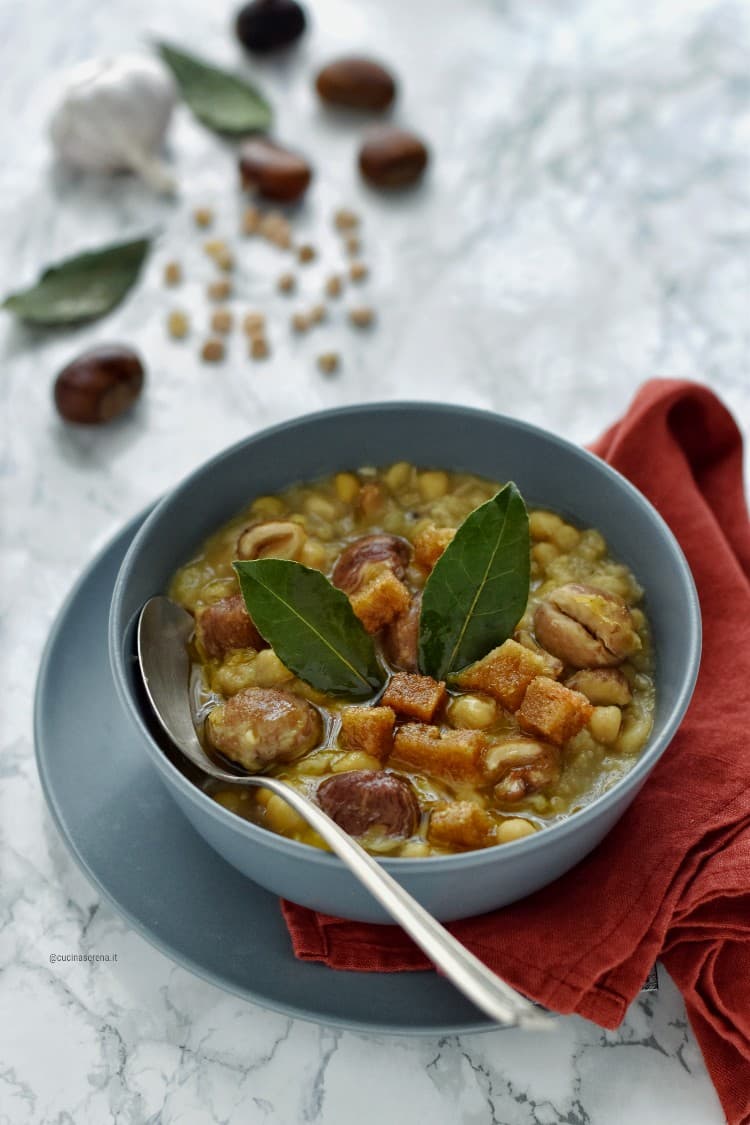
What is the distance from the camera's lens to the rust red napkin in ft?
7.38

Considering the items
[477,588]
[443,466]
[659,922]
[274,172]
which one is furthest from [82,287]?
[659,922]

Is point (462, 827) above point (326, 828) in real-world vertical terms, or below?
Result: below

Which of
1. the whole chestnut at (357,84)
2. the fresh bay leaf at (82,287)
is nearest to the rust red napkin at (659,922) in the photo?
the fresh bay leaf at (82,287)

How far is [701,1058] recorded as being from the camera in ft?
7.71

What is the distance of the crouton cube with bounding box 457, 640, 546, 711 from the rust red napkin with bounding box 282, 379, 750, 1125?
Answer: 12.9 inches

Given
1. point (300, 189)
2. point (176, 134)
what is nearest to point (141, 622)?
point (300, 189)

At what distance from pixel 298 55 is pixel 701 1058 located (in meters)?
4.01

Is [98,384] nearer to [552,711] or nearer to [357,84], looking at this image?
[357,84]

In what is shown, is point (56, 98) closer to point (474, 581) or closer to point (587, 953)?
point (474, 581)

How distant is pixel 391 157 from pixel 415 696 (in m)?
2.52

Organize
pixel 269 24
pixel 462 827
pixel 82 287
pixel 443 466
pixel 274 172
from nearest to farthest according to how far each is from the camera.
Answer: pixel 462 827
pixel 443 466
pixel 82 287
pixel 274 172
pixel 269 24

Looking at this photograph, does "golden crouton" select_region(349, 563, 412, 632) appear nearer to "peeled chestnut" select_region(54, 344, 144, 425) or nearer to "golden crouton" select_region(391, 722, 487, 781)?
"golden crouton" select_region(391, 722, 487, 781)

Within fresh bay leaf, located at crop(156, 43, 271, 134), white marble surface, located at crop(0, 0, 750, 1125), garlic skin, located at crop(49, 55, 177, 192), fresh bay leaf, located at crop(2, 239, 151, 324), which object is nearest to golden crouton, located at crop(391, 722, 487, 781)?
white marble surface, located at crop(0, 0, 750, 1125)

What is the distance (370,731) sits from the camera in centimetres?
239
